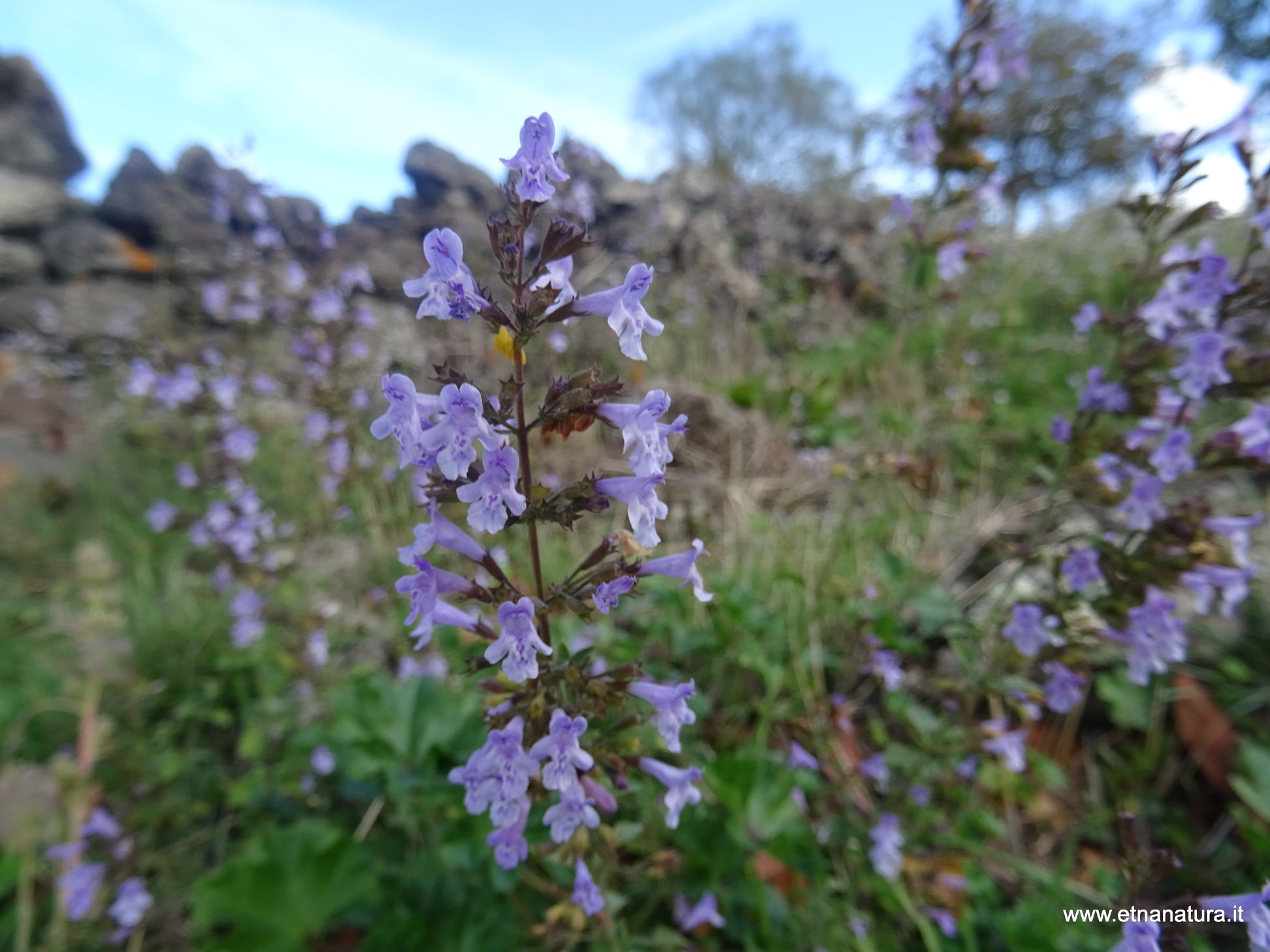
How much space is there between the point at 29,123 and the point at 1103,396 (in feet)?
77.9

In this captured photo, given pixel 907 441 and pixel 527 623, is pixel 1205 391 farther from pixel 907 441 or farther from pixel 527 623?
pixel 907 441

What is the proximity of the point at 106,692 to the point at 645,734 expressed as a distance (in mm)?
2909

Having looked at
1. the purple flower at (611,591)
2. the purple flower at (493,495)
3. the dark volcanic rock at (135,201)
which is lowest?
the purple flower at (611,591)

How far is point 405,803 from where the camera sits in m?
2.07

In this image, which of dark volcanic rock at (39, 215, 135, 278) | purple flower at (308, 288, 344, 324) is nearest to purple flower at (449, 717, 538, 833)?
purple flower at (308, 288, 344, 324)

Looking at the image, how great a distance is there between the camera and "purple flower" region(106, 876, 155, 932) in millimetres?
2195

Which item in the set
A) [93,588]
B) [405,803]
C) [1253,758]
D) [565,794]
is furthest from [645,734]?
[93,588]

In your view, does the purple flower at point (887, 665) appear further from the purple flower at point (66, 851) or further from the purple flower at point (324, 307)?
the purple flower at point (324, 307)

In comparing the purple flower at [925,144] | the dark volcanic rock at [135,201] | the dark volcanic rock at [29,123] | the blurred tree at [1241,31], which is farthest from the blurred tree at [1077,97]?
the dark volcanic rock at [29,123]

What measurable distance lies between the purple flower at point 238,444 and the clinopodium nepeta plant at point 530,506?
3826 millimetres

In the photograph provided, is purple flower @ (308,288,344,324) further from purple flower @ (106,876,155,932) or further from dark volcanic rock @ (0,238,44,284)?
dark volcanic rock @ (0,238,44,284)

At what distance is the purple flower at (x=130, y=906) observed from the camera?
220 cm

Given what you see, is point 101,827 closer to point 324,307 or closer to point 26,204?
point 324,307

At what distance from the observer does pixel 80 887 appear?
7.31 feet
